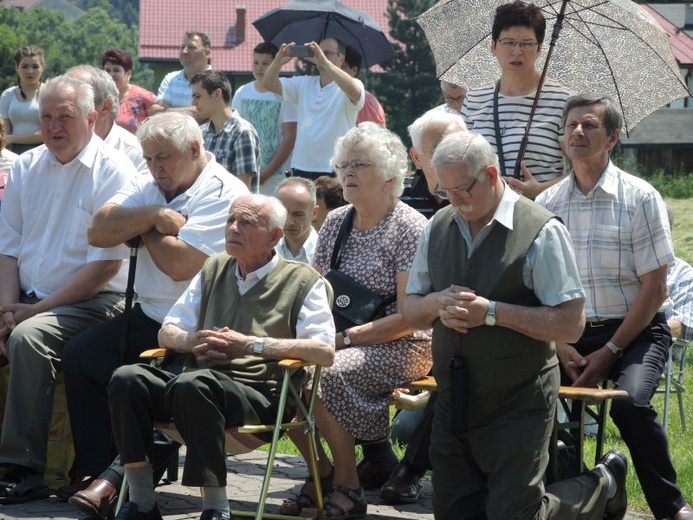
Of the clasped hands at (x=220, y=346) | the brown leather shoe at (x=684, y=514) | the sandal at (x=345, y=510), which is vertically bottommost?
the sandal at (x=345, y=510)

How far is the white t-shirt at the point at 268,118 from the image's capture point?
9.89 metres

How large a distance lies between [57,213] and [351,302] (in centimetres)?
174

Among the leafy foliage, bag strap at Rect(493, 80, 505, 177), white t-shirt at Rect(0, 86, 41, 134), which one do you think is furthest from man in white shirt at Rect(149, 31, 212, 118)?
the leafy foliage

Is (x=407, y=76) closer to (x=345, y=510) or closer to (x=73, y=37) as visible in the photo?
(x=345, y=510)

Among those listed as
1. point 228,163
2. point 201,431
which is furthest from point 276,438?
point 228,163

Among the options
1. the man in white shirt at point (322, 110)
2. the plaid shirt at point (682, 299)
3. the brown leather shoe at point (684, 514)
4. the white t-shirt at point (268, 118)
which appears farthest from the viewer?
the white t-shirt at point (268, 118)

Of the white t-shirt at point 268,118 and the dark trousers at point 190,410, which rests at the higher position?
the white t-shirt at point 268,118

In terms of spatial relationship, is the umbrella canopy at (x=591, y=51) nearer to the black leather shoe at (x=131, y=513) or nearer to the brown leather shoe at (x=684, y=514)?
the brown leather shoe at (x=684, y=514)

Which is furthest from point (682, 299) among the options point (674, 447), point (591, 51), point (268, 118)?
point (268, 118)

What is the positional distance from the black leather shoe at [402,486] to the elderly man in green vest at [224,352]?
961 millimetres

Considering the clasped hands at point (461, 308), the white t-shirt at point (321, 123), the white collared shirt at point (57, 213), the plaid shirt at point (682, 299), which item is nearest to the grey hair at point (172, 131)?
the white collared shirt at point (57, 213)

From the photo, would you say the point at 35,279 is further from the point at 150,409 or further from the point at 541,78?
the point at 541,78

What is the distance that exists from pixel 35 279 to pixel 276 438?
202 cm

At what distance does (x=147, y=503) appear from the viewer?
5352mm
